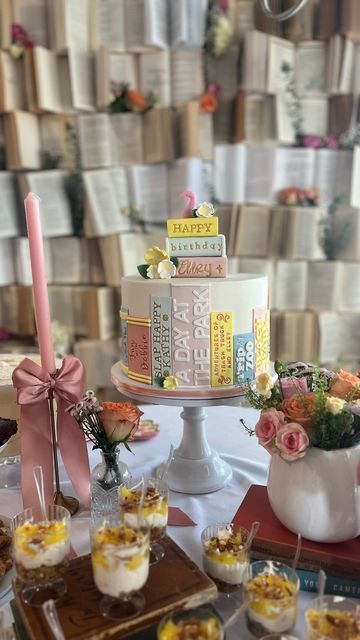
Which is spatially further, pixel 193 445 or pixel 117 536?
pixel 193 445

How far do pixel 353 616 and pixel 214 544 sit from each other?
0.74 feet

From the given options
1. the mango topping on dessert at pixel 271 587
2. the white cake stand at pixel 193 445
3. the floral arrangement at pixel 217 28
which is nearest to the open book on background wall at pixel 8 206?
the floral arrangement at pixel 217 28

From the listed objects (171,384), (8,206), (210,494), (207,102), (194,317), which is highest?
(207,102)

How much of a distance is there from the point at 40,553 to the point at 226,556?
268mm

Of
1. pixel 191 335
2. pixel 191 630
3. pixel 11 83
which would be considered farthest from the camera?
pixel 11 83

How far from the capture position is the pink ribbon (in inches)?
37.2

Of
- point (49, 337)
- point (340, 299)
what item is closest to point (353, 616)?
point (49, 337)

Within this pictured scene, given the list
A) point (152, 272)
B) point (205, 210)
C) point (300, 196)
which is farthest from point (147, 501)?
point (300, 196)

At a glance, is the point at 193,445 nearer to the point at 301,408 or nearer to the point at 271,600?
the point at 301,408

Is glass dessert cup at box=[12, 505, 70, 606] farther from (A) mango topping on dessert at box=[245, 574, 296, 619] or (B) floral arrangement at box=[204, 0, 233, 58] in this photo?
(B) floral arrangement at box=[204, 0, 233, 58]

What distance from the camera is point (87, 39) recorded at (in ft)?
8.61

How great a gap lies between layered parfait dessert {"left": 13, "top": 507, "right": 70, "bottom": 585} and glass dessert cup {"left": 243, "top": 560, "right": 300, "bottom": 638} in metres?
0.26

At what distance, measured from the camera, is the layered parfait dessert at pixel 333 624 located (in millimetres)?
629

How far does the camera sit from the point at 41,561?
713 millimetres
